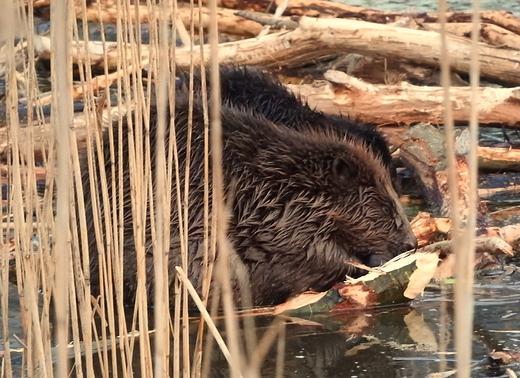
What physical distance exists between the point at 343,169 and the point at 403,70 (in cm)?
225

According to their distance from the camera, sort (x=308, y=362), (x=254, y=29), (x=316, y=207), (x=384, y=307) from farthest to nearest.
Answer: (x=254, y=29)
(x=316, y=207)
(x=384, y=307)
(x=308, y=362)

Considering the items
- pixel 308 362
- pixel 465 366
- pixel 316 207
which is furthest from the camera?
pixel 316 207

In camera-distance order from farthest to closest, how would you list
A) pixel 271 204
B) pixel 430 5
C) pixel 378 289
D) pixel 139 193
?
pixel 430 5 → pixel 271 204 → pixel 378 289 → pixel 139 193

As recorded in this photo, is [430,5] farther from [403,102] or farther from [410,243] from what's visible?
[410,243]

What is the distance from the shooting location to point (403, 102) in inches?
223

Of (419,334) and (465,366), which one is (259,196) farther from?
(465,366)

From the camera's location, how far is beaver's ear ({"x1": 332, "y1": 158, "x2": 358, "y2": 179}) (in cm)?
424

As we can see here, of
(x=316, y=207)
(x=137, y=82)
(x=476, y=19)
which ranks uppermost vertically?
(x=476, y=19)

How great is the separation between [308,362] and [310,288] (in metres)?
0.82

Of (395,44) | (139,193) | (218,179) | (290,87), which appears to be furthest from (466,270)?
(395,44)

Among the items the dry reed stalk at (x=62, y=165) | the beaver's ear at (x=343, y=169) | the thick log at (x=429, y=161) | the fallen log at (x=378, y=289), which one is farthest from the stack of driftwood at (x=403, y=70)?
the dry reed stalk at (x=62, y=165)

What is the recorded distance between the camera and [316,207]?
4.25m

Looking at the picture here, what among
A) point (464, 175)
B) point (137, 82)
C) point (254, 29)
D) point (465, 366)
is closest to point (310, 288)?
point (464, 175)

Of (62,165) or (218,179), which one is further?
(218,179)
